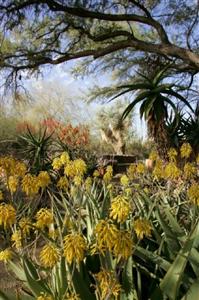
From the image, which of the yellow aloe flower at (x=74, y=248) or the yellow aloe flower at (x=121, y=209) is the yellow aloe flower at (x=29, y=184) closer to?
the yellow aloe flower at (x=121, y=209)

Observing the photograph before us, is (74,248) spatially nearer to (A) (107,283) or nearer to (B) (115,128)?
(A) (107,283)

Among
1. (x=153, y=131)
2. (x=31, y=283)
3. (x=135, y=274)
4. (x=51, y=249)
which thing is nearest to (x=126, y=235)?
(x=51, y=249)

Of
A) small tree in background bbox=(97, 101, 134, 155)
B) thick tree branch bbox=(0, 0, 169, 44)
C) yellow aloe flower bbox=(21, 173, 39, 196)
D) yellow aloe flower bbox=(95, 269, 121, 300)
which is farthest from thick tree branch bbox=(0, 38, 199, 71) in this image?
yellow aloe flower bbox=(95, 269, 121, 300)

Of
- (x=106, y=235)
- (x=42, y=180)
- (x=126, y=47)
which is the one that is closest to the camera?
(x=106, y=235)

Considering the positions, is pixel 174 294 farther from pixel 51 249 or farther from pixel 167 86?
pixel 167 86

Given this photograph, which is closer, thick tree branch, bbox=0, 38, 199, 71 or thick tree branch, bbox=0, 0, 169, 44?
thick tree branch, bbox=0, 38, 199, 71

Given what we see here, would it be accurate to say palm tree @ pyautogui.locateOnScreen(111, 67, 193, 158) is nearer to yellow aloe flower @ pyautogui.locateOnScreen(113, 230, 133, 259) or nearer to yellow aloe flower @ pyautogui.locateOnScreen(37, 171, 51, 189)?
yellow aloe flower @ pyautogui.locateOnScreen(37, 171, 51, 189)

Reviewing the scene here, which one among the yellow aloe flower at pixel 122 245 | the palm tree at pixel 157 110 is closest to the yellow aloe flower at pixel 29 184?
the yellow aloe flower at pixel 122 245

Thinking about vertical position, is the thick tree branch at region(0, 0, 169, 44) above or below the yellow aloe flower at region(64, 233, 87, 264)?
above

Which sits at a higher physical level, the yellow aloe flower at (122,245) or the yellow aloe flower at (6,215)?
the yellow aloe flower at (6,215)

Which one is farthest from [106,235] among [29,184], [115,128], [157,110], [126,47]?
[115,128]

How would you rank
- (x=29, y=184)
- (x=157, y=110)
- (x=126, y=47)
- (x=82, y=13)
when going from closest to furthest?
(x=29, y=184), (x=157, y=110), (x=82, y=13), (x=126, y=47)

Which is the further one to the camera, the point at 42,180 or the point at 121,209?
the point at 42,180

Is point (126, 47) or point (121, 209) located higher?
point (126, 47)
